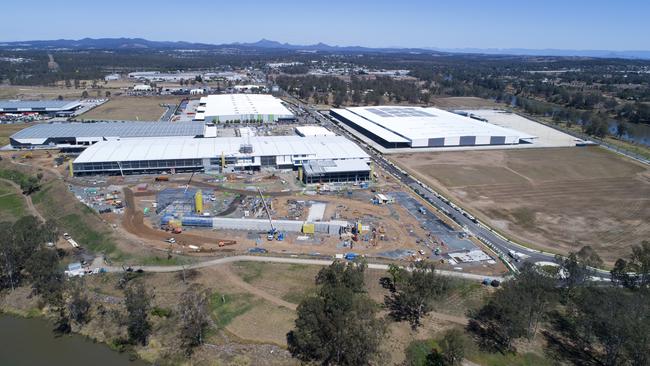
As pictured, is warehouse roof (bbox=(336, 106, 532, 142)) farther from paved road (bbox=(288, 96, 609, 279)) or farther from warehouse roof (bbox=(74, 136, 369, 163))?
warehouse roof (bbox=(74, 136, 369, 163))

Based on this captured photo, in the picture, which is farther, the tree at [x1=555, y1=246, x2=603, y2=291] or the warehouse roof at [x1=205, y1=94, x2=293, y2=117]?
the warehouse roof at [x1=205, y1=94, x2=293, y2=117]

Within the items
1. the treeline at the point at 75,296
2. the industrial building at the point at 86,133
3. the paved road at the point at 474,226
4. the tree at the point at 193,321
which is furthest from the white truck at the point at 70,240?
the paved road at the point at 474,226

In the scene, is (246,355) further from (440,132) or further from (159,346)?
(440,132)

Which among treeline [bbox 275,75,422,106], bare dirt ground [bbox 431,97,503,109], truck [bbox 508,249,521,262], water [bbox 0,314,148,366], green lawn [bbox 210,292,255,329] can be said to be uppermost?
treeline [bbox 275,75,422,106]

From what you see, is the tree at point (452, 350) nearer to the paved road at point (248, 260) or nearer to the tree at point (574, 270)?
the paved road at point (248, 260)

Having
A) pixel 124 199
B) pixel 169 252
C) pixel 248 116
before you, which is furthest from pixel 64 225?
pixel 248 116

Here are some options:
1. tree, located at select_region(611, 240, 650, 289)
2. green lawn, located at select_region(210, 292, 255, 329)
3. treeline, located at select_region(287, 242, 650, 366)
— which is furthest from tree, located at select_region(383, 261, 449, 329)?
tree, located at select_region(611, 240, 650, 289)

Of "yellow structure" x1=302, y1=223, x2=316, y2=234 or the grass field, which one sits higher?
"yellow structure" x1=302, y1=223, x2=316, y2=234

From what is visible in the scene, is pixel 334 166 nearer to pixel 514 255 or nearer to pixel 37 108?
pixel 514 255

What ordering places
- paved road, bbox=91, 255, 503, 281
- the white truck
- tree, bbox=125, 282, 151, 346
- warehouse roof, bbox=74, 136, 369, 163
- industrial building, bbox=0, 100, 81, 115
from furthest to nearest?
industrial building, bbox=0, 100, 81, 115 < warehouse roof, bbox=74, 136, 369, 163 < the white truck < paved road, bbox=91, 255, 503, 281 < tree, bbox=125, 282, 151, 346
